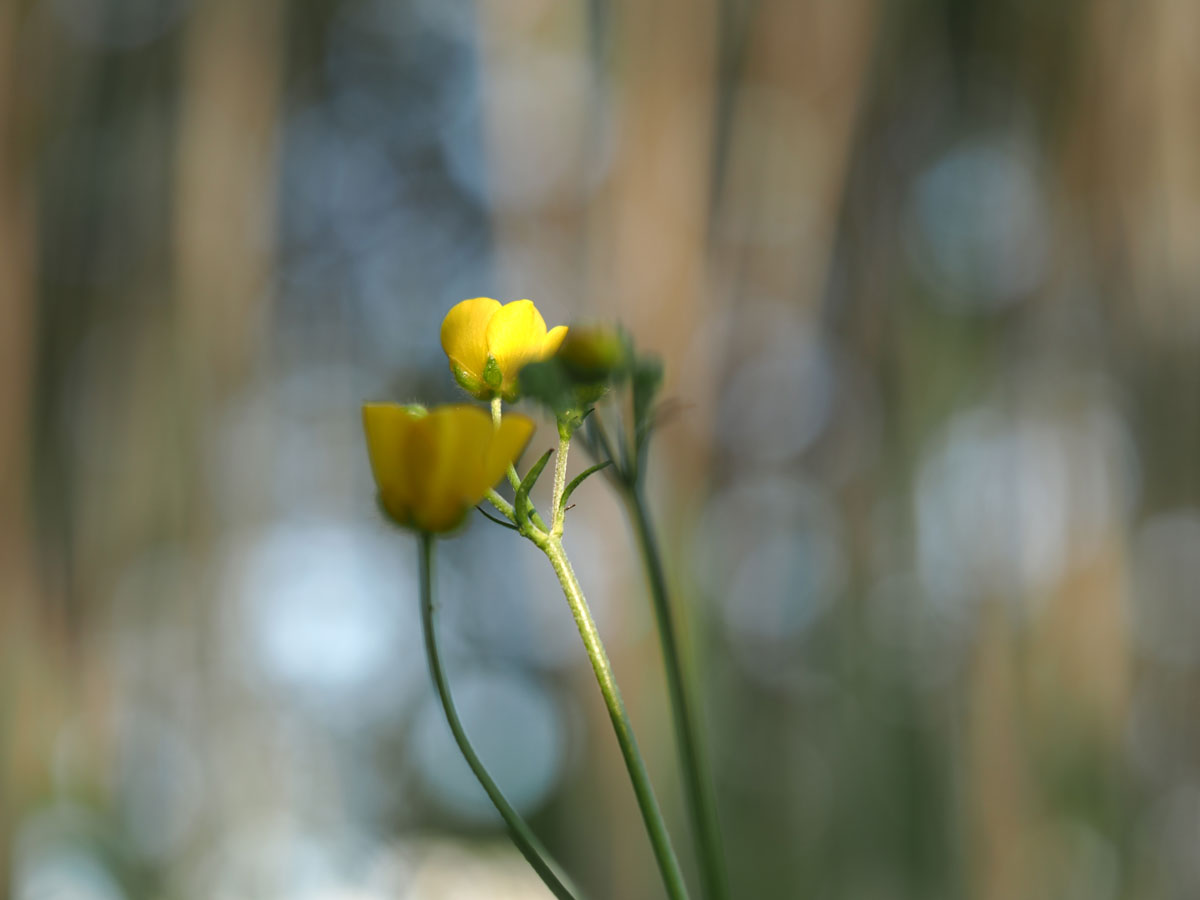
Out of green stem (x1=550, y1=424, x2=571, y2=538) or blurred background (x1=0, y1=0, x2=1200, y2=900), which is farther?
blurred background (x1=0, y1=0, x2=1200, y2=900)

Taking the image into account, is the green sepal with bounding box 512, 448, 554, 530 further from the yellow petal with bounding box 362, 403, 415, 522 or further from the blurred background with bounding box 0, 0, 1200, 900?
the blurred background with bounding box 0, 0, 1200, 900

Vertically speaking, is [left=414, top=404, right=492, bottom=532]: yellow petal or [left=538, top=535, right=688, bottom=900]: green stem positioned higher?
[left=414, top=404, right=492, bottom=532]: yellow petal

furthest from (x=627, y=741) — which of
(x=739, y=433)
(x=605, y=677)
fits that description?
(x=739, y=433)

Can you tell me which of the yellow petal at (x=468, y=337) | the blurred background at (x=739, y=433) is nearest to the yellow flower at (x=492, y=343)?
the yellow petal at (x=468, y=337)

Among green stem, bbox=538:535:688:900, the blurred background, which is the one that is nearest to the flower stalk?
green stem, bbox=538:535:688:900

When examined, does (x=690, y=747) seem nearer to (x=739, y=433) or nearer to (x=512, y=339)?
(x=512, y=339)

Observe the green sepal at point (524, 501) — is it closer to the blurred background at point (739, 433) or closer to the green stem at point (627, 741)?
the green stem at point (627, 741)
